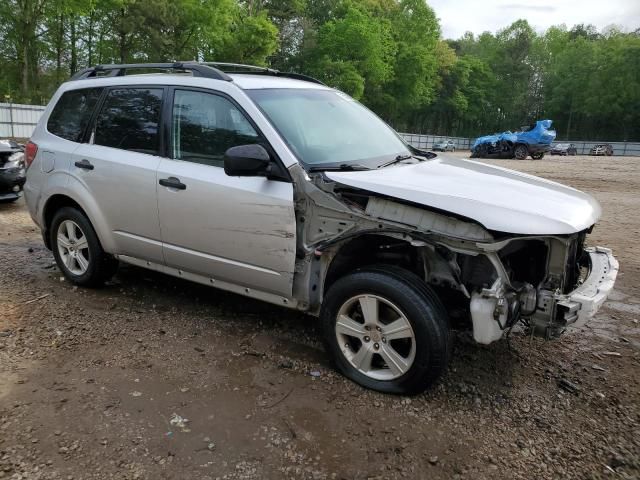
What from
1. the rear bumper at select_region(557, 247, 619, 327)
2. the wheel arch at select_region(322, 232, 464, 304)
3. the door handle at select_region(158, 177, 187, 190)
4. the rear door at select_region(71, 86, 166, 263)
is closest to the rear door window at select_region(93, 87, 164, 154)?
the rear door at select_region(71, 86, 166, 263)

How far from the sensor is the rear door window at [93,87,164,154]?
13.8 ft

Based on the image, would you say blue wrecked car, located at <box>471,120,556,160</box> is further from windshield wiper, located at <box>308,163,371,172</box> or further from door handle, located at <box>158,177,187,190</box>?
door handle, located at <box>158,177,187,190</box>

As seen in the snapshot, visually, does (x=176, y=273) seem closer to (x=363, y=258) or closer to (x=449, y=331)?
(x=363, y=258)

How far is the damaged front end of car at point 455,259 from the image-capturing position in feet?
9.64

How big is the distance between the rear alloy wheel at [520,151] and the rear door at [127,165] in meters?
28.4

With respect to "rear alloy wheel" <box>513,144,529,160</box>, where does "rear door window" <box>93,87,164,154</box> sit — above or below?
above

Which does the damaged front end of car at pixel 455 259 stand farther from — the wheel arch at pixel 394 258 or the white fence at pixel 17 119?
the white fence at pixel 17 119

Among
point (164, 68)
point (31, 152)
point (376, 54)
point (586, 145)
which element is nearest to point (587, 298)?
point (164, 68)

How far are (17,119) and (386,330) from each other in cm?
2675

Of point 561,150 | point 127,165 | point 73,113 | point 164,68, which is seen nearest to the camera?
point 127,165

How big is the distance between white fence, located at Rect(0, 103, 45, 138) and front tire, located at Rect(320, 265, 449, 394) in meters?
25.6

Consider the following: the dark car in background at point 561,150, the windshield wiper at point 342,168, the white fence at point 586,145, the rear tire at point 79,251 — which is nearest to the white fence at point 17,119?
the rear tire at point 79,251

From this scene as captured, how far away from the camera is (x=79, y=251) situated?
15.9 feet

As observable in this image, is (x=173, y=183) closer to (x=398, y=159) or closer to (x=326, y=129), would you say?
(x=326, y=129)
